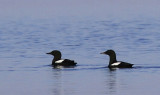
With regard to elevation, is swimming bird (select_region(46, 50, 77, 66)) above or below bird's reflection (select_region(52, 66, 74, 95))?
above

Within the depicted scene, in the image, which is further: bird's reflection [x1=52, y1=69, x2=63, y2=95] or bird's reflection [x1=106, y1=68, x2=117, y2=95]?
bird's reflection [x1=52, y1=69, x2=63, y2=95]

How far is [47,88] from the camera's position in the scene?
94.5 feet

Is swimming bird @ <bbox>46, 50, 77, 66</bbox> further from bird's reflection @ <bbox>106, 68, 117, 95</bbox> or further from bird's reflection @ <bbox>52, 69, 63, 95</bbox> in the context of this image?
bird's reflection @ <bbox>106, 68, 117, 95</bbox>

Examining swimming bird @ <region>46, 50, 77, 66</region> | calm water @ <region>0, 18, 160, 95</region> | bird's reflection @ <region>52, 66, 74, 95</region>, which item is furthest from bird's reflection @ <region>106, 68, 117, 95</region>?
swimming bird @ <region>46, 50, 77, 66</region>

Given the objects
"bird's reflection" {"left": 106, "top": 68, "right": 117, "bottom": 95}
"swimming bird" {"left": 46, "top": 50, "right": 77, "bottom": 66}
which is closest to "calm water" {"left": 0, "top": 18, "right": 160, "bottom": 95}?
"bird's reflection" {"left": 106, "top": 68, "right": 117, "bottom": 95}

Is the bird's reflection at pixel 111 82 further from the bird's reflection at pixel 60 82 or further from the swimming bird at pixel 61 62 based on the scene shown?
the swimming bird at pixel 61 62

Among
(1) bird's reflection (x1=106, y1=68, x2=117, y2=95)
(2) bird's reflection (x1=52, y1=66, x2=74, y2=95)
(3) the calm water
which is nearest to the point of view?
(1) bird's reflection (x1=106, y1=68, x2=117, y2=95)

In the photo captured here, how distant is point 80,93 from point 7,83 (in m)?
3.78

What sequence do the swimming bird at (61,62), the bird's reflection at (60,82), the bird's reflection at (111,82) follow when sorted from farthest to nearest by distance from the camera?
the swimming bird at (61,62)
the bird's reflection at (60,82)
the bird's reflection at (111,82)

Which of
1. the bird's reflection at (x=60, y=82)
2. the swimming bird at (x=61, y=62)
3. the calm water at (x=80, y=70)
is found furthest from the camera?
the swimming bird at (x=61, y=62)

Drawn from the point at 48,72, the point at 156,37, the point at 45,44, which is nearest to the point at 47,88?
the point at 48,72

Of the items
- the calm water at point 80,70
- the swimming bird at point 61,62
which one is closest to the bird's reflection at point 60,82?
the calm water at point 80,70

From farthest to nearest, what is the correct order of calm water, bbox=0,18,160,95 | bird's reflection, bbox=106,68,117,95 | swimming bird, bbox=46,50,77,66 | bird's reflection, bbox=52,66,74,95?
1. swimming bird, bbox=46,50,77,66
2. calm water, bbox=0,18,160,95
3. bird's reflection, bbox=52,66,74,95
4. bird's reflection, bbox=106,68,117,95

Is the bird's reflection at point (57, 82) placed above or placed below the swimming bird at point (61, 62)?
below
